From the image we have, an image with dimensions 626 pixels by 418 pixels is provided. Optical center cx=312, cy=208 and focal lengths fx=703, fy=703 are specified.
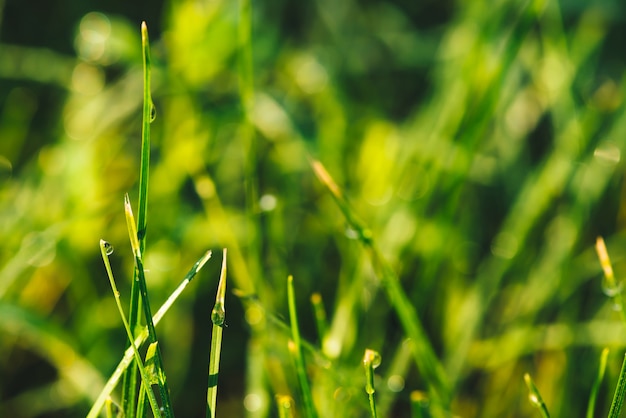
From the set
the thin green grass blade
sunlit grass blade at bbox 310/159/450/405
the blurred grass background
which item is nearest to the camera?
the thin green grass blade

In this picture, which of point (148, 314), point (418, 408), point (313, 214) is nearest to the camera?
point (148, 314)

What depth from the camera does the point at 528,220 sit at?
787mm

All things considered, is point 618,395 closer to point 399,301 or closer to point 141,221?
point 399,301

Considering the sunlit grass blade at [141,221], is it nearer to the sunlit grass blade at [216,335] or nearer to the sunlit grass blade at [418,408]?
the sunlit grass blade at [216,335]

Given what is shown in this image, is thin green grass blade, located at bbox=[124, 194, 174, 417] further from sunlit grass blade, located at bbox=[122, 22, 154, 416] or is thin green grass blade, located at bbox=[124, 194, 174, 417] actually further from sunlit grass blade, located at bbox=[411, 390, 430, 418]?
sunlit grass blade, located at bbox=[411, 390, 430, 418]

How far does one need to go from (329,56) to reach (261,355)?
0.63 metres

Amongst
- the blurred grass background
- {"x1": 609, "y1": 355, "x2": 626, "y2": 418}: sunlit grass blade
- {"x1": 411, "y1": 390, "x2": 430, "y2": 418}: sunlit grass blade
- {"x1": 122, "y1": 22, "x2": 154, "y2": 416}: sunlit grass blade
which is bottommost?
{"x1": 609, "y1": 355, "x2": 626, "y2": 418}: sunlit grass blade

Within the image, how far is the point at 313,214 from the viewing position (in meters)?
0.83

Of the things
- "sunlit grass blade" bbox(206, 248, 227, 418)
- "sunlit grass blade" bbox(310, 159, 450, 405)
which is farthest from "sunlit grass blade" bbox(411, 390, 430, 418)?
"sunlit grass blade" bbox(206, 248, 227, 418)

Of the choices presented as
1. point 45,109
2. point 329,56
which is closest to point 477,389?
point 329,56

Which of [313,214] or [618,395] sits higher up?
[313,214]

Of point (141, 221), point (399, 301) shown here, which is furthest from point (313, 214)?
point (141, 221)

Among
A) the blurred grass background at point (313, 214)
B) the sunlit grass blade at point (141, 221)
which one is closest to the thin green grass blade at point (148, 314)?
the sunlit grass blade at point (141, 221)

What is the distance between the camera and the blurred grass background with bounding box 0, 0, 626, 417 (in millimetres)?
703
